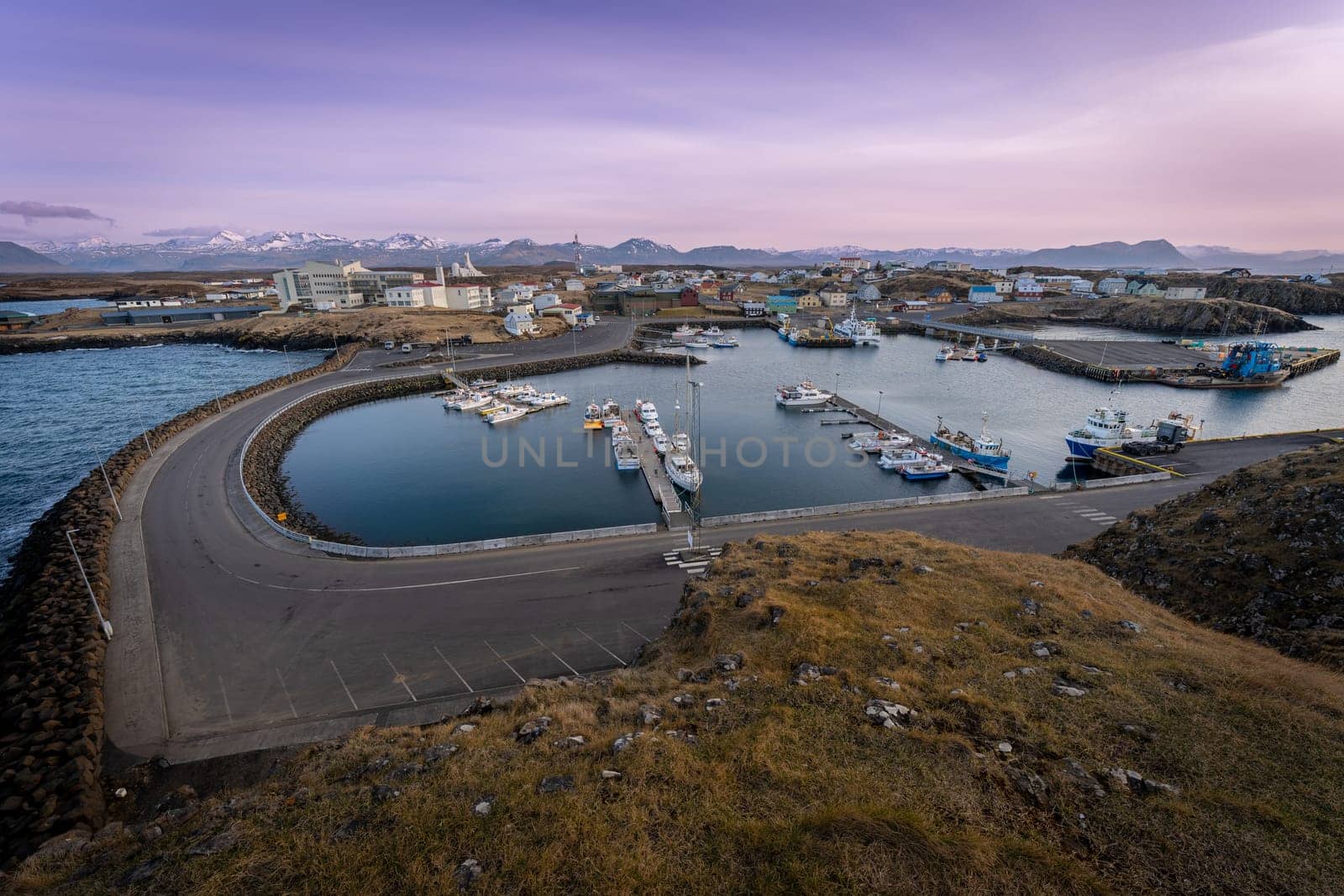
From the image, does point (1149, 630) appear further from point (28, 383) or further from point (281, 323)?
point (281, 323)

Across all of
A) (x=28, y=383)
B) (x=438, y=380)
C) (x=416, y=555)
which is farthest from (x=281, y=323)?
(x=416, y=555)

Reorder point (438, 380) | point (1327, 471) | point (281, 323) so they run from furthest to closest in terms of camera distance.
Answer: point (281, 323)
point (438, 380)
point (1327, 471)

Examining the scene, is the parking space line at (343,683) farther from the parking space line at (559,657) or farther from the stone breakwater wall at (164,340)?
the stone breakwater wall at (164,340)

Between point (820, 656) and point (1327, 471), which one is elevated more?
point (1327, 471)

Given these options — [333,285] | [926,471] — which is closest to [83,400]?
[333,285]

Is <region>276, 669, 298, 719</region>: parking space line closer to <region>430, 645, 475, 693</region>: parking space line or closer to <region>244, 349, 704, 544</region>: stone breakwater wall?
<region>430, 645, 475, 693</region>: parking space line

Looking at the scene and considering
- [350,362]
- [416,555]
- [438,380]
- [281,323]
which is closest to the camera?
[416,555]

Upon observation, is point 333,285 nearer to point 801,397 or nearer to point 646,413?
point 646,413

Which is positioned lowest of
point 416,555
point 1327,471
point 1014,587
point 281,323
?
point 416,555
